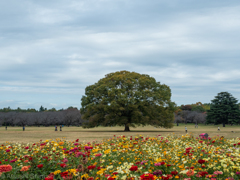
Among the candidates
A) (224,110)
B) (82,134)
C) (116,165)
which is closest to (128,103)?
(82,134)

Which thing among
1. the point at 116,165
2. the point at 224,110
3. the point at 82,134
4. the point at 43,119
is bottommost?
the point at 82,134

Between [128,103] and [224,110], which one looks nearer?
[128,103]

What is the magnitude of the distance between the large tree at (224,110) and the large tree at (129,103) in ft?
111

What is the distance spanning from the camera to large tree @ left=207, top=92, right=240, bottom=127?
243 ft

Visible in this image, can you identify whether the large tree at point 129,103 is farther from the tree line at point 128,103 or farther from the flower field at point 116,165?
the flower field at point 116,165

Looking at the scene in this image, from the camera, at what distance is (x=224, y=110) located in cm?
7556

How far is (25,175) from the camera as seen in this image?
660 centimetres

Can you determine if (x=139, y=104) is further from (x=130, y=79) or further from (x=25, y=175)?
(x=25, y=175)

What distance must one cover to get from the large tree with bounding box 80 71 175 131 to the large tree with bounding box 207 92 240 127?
33799 mm

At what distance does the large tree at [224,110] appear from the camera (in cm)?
7412

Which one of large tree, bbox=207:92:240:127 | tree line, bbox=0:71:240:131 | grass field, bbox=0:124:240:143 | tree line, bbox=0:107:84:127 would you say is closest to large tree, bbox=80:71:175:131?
tree line, bbox=0:71:240:131

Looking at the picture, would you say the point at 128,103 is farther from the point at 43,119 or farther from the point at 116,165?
the point at 43,119

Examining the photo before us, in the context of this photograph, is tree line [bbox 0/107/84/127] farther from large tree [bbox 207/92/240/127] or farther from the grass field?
the grass field

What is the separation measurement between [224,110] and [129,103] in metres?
43.9
